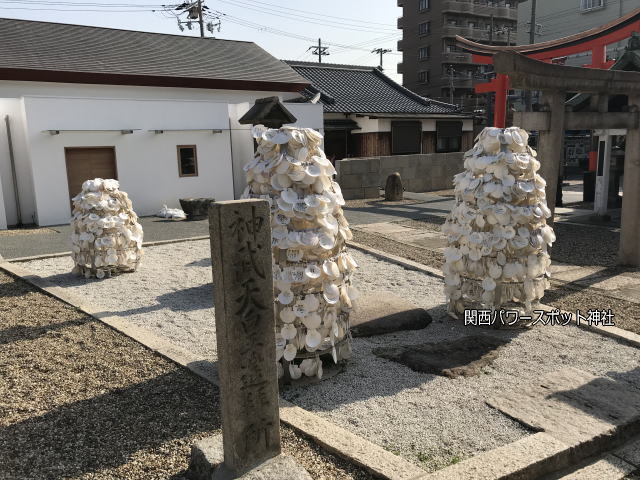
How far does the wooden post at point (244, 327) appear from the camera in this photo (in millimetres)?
3105

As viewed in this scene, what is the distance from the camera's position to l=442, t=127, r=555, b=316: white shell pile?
18.7 feet

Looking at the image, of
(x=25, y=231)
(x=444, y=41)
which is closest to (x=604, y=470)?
(x=25, y=231)

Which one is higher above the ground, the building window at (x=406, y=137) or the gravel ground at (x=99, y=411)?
the building window at (x=406, y=137)

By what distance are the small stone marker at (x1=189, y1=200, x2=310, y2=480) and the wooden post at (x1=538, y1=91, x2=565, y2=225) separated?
5.52m

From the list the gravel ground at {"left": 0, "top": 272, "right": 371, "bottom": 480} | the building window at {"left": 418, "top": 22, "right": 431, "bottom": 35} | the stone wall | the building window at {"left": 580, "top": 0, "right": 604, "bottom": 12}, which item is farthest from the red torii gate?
the building window at {"left": 418, "top": 22, "right": 431, "bottom": 35}

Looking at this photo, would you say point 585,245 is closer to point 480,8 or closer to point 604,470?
point 604,470

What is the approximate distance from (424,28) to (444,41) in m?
2.83

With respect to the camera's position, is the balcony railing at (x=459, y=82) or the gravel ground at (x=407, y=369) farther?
the balcony railing at (x=459, y=82)

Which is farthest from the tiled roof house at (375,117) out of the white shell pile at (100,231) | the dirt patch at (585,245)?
the white shell pile at (100,231)

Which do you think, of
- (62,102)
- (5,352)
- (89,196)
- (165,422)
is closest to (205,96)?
(62,102)

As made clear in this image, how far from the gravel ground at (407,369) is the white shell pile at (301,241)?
408 millimetres

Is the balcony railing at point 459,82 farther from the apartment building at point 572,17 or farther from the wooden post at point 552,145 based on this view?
the wooden post at point 552,145

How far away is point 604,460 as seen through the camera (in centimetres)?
365

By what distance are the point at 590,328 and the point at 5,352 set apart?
6.08 meters
